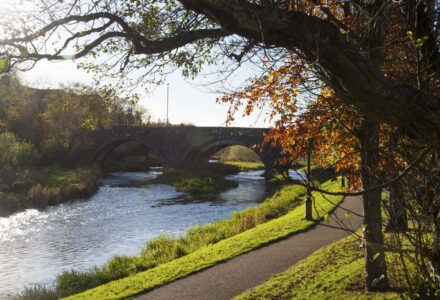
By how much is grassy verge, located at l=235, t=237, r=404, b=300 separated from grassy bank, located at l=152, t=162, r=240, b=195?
91.5 ft

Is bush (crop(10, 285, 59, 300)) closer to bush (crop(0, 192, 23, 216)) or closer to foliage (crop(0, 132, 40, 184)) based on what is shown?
bush (crop(0, 192, 23, 216))

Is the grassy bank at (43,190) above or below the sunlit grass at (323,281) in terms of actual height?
below

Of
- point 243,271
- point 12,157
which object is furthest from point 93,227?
point 12,157

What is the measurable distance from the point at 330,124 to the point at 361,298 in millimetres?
3208

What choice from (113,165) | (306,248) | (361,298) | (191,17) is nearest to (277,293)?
(361,298)

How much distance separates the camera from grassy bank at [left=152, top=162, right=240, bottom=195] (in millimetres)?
40188

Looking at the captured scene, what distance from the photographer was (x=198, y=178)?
45781 millimetres

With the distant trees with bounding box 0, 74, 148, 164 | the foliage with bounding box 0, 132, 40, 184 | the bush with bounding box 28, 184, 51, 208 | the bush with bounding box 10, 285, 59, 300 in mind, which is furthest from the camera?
the distant trees with bounding box 0, 74, 148, 164

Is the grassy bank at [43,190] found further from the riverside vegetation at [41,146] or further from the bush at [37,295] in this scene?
the bush at [37,295]

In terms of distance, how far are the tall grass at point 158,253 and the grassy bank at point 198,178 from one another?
17126 millimetres

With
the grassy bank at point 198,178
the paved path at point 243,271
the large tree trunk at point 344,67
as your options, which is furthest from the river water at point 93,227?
the large tree trunk at point 344,67

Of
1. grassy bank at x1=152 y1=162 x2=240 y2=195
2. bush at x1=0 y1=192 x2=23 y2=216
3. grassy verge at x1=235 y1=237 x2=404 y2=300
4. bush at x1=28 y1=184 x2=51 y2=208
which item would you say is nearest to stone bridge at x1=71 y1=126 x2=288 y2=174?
grassy bank at x1=152 y1=162 x2=240 y2=195

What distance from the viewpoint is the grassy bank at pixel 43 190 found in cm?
2948

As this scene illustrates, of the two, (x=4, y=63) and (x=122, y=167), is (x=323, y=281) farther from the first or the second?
(x=122, y=167)
